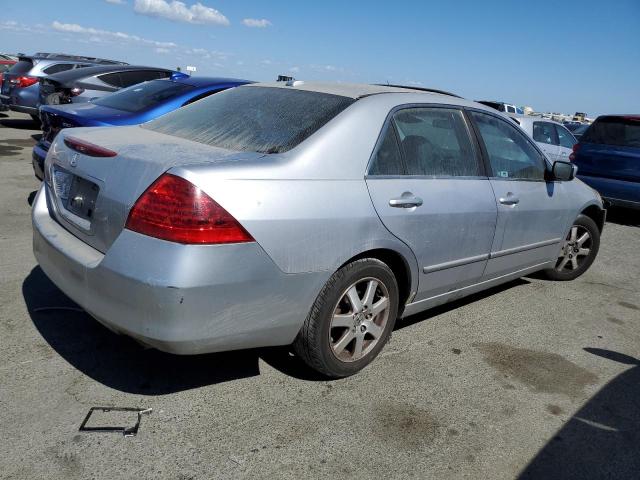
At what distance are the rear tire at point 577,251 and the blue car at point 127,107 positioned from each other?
13.1 feet

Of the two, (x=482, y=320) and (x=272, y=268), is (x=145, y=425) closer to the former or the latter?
(x=272, y=268)

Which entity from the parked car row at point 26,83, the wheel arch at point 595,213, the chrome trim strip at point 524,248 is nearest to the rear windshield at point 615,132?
the wheel arch at point 595,213

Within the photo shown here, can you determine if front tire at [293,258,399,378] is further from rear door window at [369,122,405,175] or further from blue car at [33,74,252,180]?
blue car at [33,74,252,180]

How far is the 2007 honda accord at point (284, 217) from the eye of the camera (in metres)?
2.40

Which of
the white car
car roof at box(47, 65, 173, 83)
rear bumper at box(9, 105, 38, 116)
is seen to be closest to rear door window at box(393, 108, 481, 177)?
car roof at box(47, 65, 173, 83)

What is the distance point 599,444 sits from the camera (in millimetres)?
2783

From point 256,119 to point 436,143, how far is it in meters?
1.13

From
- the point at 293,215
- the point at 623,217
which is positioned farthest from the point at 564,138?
the point at 293,215

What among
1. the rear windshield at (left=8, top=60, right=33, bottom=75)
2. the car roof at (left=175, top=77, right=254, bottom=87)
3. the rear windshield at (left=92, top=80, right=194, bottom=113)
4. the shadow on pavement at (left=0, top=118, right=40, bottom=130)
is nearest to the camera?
the rear windshield at (left=92, top=80, right=194, bottom=113)

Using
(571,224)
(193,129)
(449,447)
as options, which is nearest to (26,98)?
(193,129)

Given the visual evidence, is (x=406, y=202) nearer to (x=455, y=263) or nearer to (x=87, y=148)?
(x=455, y=263)

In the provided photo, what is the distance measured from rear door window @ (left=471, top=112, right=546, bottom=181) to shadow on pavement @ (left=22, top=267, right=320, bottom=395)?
1.96 metres

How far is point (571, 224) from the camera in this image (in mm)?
4938

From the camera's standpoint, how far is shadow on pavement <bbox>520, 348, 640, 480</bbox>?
2.57 meters
